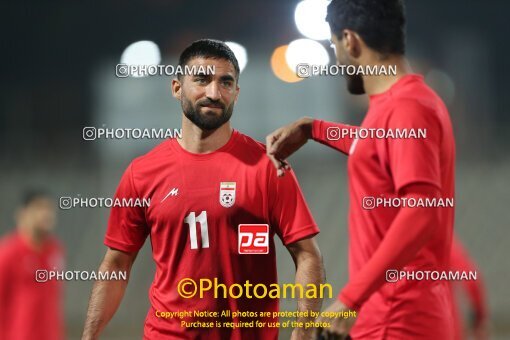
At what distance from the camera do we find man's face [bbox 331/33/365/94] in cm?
134

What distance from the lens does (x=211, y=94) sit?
160cm

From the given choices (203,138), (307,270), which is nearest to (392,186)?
(307,270)

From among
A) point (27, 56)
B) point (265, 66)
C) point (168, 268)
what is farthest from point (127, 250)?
point (27, 56)

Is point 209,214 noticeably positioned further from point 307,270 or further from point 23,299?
point 23,299

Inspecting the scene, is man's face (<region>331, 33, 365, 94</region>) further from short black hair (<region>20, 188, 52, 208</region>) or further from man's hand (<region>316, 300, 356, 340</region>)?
short black hair (<region>20, 188, 52, 208</region>)

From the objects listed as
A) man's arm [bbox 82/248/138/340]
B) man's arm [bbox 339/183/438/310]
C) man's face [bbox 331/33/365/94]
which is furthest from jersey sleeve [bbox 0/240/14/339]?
man's arm [bbox 339/183/438/310]

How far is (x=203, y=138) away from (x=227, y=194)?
0.13m

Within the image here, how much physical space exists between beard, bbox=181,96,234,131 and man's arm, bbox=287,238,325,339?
11.2 inches

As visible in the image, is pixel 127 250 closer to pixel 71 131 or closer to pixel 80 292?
pixel 80 292

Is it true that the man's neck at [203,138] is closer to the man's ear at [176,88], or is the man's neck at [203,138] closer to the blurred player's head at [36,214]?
the man's ear at [176,88]

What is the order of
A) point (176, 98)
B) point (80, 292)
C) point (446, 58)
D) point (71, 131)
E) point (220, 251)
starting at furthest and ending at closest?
point (446, 58) < point (71, 131) < point (80, 292) < point (176, 98) < point (220, 251)

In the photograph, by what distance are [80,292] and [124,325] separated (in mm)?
207

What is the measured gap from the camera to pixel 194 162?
1.64 meters

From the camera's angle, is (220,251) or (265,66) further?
(265,66)
